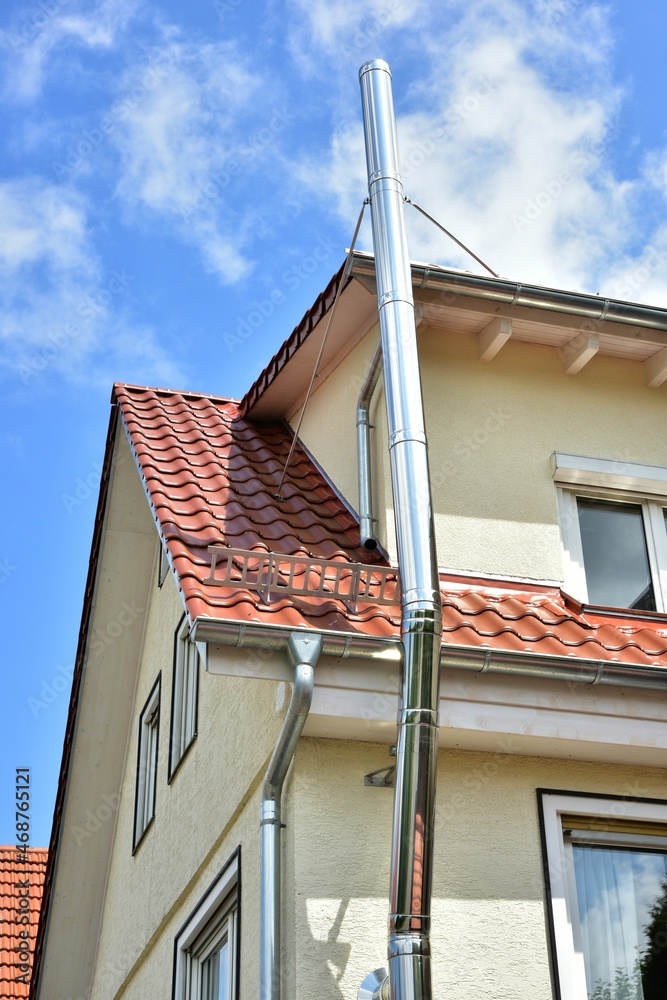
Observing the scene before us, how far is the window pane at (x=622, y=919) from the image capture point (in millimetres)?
5723

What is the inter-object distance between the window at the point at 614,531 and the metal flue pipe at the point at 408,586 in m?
1.72

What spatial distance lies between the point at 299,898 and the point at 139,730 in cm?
525

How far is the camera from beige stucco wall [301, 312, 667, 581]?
7.04 m

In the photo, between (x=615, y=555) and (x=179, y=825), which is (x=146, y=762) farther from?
(x=615, y=555)

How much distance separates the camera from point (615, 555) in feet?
24.2

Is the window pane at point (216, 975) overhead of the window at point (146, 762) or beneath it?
beneath

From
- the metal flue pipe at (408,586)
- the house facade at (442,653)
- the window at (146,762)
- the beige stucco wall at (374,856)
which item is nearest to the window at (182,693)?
the house facade at (442,653)

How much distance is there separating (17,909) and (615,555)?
32.6 ft

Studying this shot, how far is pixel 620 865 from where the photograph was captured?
237 inches

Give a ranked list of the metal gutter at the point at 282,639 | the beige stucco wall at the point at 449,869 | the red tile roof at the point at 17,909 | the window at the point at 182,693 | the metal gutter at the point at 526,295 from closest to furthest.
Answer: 1. the metal gutter at the point at 282,639
2. the beige stucco wall at the point at 449,869
3. the metal gutter at the point at 526,295
4. the window at the point at 182,693
5. the red tile roof at the point at 17,909

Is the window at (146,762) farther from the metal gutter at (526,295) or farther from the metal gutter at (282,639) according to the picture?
the metal gutter at (282,639)

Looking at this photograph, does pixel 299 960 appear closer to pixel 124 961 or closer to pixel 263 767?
pixel 263 767

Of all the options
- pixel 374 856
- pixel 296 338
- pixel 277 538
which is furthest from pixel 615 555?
pixel 374 856

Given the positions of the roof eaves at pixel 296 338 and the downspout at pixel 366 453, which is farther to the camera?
the roof eaves at pixel 296 338
